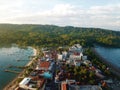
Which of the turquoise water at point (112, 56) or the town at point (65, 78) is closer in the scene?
the town at point (65, 78)

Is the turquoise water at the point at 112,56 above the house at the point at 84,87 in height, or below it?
below

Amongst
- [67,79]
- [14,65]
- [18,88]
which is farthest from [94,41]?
[18,88]

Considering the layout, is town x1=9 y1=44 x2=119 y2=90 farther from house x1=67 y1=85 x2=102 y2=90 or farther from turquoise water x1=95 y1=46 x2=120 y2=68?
turquoise water x1=95 y1=46 x2=120 y2=68

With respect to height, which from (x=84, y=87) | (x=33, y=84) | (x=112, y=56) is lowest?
(x=112, y=56)

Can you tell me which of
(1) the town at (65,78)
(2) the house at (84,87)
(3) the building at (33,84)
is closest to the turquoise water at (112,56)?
(1) the town at (65,78)

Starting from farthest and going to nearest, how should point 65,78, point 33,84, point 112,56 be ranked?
point 112,56 < point 65,78 < point 33,84

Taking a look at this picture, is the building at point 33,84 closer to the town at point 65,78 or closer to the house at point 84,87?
Answer: the town at point 65,78

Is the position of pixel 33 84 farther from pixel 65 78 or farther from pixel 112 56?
pixel 112 56

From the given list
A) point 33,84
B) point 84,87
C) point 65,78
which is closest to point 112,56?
point 65,78

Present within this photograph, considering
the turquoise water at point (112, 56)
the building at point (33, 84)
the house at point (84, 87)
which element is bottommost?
the turquoise water at point (112, 56)

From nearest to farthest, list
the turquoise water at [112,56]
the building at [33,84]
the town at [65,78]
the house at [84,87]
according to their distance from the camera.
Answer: the building at [33,84], the house at [84,87], the town at [65,78], the turquoise water at [112,56]

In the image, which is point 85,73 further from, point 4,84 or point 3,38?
point 3,38
